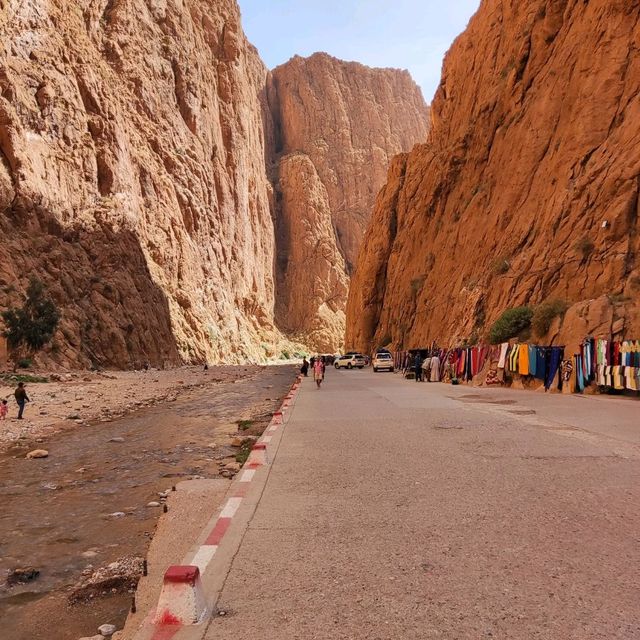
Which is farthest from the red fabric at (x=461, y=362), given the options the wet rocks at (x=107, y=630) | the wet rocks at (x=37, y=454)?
the wet rocks at (x=107, y=630)

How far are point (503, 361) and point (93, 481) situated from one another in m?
17.4

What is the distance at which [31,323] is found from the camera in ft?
111

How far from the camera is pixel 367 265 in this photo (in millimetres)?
64250

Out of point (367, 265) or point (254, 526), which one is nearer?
point (254, 526)

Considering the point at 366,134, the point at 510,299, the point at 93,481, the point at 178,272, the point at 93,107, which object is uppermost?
the point at 366,134

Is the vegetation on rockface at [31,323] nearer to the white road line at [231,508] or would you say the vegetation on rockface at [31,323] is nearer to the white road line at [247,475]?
the white road line at [247,475]

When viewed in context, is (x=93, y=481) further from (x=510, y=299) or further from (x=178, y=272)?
(x=178, y=272)

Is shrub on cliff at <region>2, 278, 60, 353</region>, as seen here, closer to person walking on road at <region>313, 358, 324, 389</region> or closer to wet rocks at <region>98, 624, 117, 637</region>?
person walking on road at <region>313, 358, 324, 389</region>

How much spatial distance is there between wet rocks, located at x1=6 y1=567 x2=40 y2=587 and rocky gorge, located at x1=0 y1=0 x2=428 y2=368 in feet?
116

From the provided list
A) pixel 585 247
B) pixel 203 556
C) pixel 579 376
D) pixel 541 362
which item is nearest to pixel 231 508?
pixel 203 556

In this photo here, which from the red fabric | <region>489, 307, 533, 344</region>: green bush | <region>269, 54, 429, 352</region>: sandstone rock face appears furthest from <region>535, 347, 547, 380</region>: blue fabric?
<region>269, 54, 429, 352</region>: sandstone rock face

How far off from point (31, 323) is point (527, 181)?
2928 cm

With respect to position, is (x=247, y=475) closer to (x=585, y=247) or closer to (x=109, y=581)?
(x=109, y=581)

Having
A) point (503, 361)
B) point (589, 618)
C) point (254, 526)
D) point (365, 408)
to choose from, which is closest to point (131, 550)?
point (254, 526)
